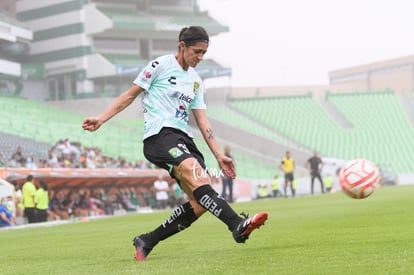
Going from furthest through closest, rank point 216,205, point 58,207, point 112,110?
point 58,207
point 112,110
point 216,205

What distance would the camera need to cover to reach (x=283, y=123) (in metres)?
62.8

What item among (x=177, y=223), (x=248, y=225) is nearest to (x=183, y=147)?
(x=177, y=223)

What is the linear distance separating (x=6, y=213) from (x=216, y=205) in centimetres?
1634

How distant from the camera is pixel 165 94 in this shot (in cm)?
756

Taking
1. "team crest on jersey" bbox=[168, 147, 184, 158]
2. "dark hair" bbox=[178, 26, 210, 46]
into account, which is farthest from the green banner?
"team crest on jersey" bbox=[168, 147, 184, 158]

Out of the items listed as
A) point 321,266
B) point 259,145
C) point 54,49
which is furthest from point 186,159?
point 54,49

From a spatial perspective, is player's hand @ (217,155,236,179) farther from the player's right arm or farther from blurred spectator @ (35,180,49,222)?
blurred spectator @ (35,180,49,222)

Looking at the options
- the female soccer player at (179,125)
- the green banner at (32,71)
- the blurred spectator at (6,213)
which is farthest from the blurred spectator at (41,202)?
the green banner at (32,71)

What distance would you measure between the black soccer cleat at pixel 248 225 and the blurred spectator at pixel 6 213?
16.4m

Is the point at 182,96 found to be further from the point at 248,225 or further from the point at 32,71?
the point at 32,71

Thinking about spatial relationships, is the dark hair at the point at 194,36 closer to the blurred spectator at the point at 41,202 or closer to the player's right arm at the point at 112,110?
the player's right arm at the point at 112,110

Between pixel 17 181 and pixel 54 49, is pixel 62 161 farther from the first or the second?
pixel 54 49

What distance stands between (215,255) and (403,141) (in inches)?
2165

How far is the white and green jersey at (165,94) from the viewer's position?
7.55 meters
